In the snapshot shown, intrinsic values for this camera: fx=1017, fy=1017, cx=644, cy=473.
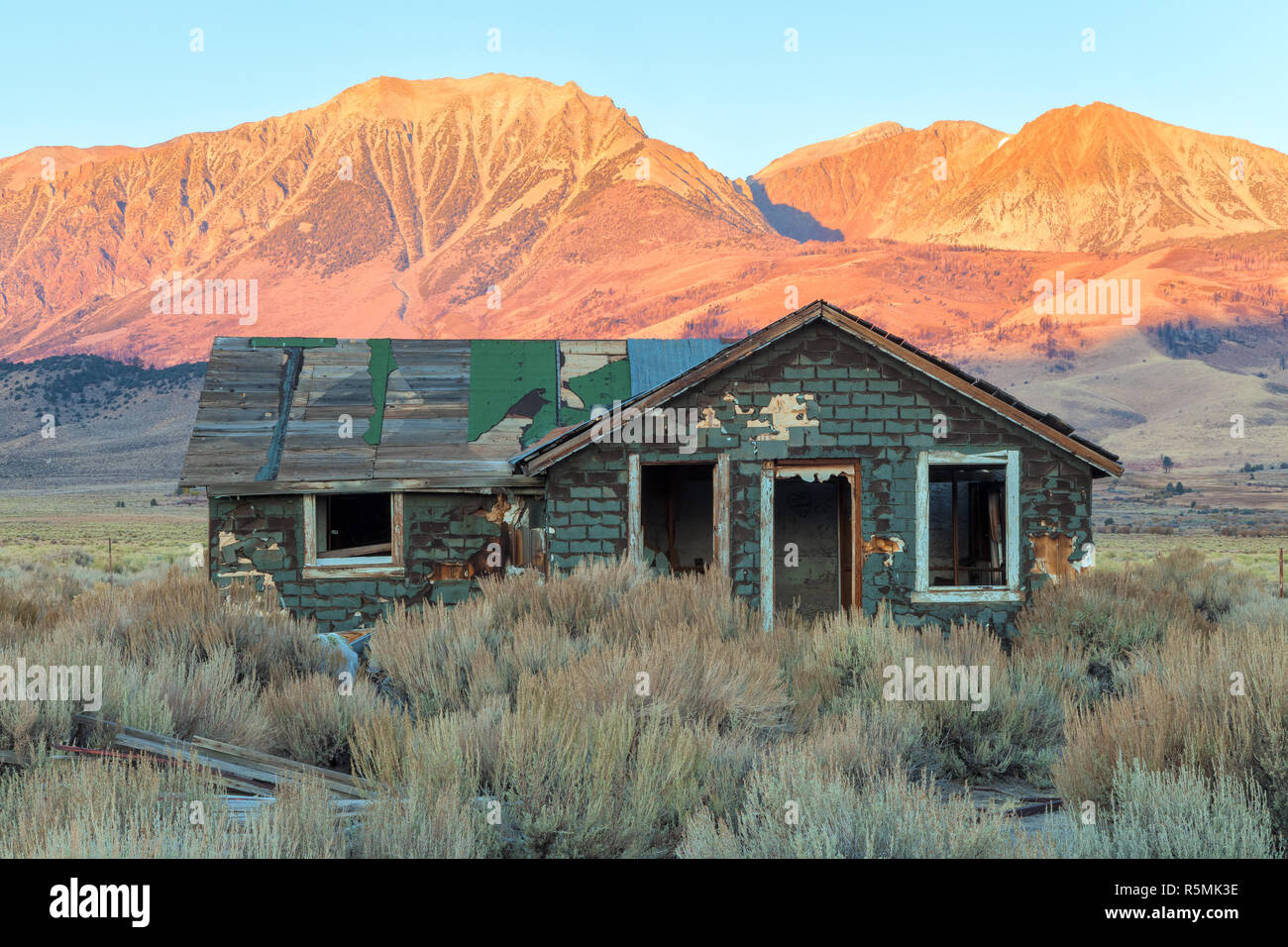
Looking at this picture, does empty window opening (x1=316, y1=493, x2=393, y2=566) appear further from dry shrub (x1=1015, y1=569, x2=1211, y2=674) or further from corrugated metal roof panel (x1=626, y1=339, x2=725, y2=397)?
dry shrub (x1=1015, y1=569, x2=1211, y2=674)

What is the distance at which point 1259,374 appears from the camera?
279ft

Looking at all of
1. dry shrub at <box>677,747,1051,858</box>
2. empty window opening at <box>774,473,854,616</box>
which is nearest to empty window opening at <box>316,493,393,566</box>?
empty window opening at <box>774,473,854,616</box>

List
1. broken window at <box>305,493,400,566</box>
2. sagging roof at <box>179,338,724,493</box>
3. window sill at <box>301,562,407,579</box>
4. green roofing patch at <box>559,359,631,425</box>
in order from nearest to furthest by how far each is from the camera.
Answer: window sill at <box>301,562,407,579</box>
sagging roof at <box>179,338,724,493</box>
green roofing patch at <box>559,359,631,425</box>
broken window at <box>305,493,400,566</box>

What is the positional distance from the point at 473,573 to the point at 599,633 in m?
5.05

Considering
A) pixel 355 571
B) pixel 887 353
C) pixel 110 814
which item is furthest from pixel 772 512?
pixel 110 814

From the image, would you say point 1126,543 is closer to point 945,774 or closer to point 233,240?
point 945,774

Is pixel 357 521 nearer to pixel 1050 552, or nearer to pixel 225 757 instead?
pixel 1050 552

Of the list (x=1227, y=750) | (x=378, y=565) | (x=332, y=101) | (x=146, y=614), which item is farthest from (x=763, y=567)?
(x=332, y=101)

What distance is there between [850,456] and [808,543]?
120 inches

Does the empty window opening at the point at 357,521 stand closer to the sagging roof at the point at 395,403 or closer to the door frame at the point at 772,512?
the sagging roof at the point at 395,403

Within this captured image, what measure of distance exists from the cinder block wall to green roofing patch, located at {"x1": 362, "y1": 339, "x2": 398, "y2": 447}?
305cm

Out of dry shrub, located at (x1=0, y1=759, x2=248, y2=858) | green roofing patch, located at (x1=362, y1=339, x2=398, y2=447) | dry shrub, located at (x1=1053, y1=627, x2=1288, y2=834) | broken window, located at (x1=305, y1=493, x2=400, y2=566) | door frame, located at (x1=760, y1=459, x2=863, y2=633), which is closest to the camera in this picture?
dry shrub, located at (x1=0, y1=759, x2=248, y2=858)

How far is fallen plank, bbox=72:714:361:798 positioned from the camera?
5.09 m

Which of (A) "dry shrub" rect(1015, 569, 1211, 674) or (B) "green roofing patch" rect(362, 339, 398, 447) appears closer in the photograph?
(A) "dry shrub" rect(1015, 569, 1211, 674)
